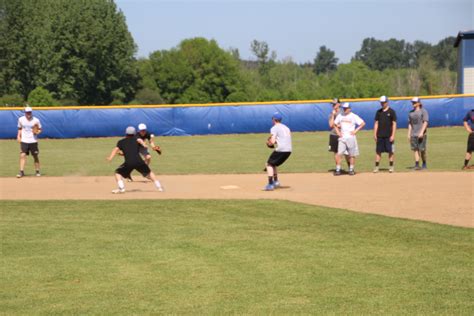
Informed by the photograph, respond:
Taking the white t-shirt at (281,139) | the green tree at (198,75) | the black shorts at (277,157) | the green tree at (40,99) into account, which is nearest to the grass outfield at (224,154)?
the black shorts at (277,157)

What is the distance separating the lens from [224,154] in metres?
31.1

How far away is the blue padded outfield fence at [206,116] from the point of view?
43.7 metres

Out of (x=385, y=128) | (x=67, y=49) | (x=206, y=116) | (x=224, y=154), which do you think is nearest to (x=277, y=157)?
(x=385, y=128)

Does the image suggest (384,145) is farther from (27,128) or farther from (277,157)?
(27,128)

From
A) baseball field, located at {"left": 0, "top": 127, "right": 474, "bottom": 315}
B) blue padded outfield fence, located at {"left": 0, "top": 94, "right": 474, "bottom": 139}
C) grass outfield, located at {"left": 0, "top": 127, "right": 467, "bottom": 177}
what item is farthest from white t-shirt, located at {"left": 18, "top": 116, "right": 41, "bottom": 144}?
blue padded outfield fence, located at {"left": 0, "top": 94, "right": 474, "bottom": 139}

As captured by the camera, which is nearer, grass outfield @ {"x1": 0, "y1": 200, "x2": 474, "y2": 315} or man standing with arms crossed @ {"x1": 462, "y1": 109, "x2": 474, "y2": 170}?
grass outfield @ {"x1": 0, "y1": 200, "x2": 474, "y2": 315}

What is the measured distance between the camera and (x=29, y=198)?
1792 cm

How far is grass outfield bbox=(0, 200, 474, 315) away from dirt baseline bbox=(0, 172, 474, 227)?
1173mm

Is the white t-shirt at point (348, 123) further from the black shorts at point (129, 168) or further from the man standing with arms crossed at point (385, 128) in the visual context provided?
the black shorts at point (129, 168)

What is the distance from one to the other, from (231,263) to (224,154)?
67.8 ft

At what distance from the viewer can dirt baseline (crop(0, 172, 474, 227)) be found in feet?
50.9

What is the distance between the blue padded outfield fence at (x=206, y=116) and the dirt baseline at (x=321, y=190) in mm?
21718

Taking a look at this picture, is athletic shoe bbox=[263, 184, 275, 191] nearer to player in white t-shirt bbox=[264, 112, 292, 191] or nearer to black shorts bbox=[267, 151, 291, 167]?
player in white t-shirt bbox=[264, 112, 292, 191]

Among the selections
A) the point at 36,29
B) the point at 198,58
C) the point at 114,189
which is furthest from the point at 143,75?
the point at 114,189
